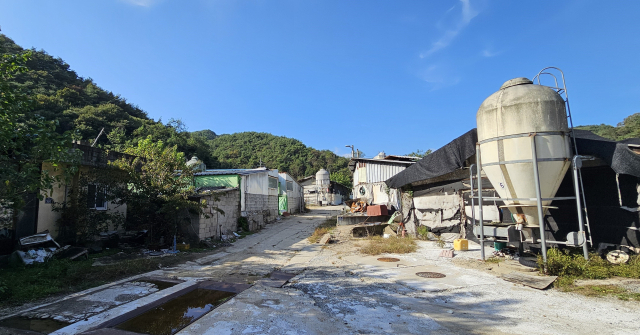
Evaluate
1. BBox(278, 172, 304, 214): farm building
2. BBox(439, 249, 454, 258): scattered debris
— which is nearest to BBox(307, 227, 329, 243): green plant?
BBox(439, 249, 454, 258): scattered debris

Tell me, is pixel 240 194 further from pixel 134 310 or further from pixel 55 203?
pixel 134 310

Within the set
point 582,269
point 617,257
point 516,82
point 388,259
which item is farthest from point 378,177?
point 582,269

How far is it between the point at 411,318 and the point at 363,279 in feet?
7.66

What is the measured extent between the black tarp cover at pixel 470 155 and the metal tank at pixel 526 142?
57 cm

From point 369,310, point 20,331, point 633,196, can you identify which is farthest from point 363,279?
point 633,196

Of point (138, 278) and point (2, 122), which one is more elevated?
point (2, 122)

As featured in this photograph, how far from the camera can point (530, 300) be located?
5.16 metres

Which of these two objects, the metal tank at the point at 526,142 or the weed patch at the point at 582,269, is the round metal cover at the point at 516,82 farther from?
the weed patch at the point at 582,269

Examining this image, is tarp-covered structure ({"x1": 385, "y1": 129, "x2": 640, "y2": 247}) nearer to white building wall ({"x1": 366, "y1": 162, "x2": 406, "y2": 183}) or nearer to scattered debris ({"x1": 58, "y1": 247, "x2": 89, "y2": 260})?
white building wall ({"x1": 366, "y1": 162, "x2": 406, "y2": 183})

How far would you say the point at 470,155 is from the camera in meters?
9.95

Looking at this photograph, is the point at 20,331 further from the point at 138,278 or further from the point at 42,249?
the point at 42,249

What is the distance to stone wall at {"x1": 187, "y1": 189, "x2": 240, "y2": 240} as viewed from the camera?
1187 cm

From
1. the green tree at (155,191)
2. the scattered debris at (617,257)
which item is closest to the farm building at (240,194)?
the green tree at (155,191)

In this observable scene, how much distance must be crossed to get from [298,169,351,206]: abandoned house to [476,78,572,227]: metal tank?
36138 millimetres
